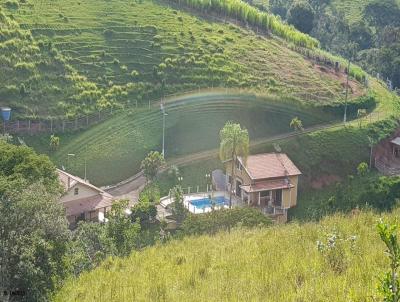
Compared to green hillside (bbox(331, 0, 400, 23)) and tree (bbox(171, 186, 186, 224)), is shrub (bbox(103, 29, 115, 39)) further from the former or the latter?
green hillside (bbox(331, 0, 400, 23))

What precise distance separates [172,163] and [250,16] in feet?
108

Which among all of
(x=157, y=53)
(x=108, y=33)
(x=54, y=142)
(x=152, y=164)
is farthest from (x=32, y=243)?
(x=108, y=33)

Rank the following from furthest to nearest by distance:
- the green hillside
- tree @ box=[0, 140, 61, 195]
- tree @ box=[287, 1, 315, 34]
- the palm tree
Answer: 1. the green hillside
2. tree @ box=[287, 1, 315, 34]
3. the palm tree
4. tree @ box=[0, 140, 61, 195]

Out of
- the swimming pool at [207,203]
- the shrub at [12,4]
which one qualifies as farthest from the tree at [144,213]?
the shrub at [12,4]

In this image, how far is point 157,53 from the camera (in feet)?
216

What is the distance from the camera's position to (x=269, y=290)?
10.7 m

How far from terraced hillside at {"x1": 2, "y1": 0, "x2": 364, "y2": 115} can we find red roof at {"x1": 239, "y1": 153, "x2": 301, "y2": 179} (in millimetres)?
14851

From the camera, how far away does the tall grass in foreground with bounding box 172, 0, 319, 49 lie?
78062 mm

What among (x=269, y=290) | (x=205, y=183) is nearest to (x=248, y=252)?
(x=269, y=290)

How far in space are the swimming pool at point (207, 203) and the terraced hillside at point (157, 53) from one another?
50.5 feet

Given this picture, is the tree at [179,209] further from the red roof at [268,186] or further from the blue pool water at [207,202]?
the red roof at [268,186]

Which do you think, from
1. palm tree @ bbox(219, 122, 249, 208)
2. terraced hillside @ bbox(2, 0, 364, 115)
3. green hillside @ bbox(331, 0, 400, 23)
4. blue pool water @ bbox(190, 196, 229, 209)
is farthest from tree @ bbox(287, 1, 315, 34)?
blue pool water @ bbox(190, 196, 229, 209)

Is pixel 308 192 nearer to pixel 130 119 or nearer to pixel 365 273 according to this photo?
pixel 130 119

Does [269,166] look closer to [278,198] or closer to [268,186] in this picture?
[268,186]
